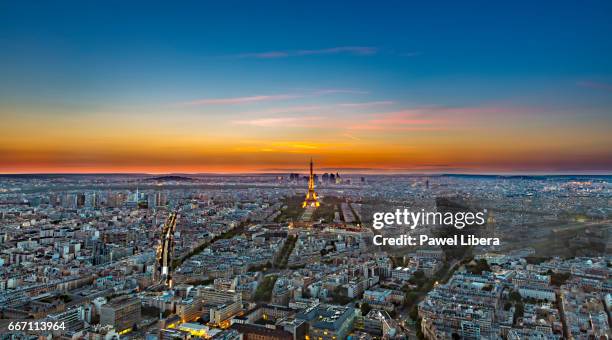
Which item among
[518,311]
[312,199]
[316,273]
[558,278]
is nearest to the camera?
[518,311]

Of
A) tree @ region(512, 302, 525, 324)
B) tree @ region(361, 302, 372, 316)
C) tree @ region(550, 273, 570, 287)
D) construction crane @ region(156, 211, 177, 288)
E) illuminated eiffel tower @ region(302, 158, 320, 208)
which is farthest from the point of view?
illuminated eiffel tower @ region(302, 158, 320, 208)

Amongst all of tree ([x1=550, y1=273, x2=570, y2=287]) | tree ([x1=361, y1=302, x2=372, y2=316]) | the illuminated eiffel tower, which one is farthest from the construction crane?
tree ([x1=550, y1=273, x2=570, y2=287])

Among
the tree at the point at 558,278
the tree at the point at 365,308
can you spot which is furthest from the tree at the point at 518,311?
the tree at the point at 365,308

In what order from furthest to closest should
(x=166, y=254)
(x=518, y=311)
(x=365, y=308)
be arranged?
(x=166, y=254) → (x=365, y=308) → (x=518, y=311)

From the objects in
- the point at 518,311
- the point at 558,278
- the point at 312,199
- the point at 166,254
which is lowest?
the point at 166,254

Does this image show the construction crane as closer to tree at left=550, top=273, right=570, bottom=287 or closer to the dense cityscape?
the dense cityscape

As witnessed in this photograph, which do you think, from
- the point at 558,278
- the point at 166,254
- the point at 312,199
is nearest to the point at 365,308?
the point at 558,278

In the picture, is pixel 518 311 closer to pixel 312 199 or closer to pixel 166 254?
pixel 166 254
